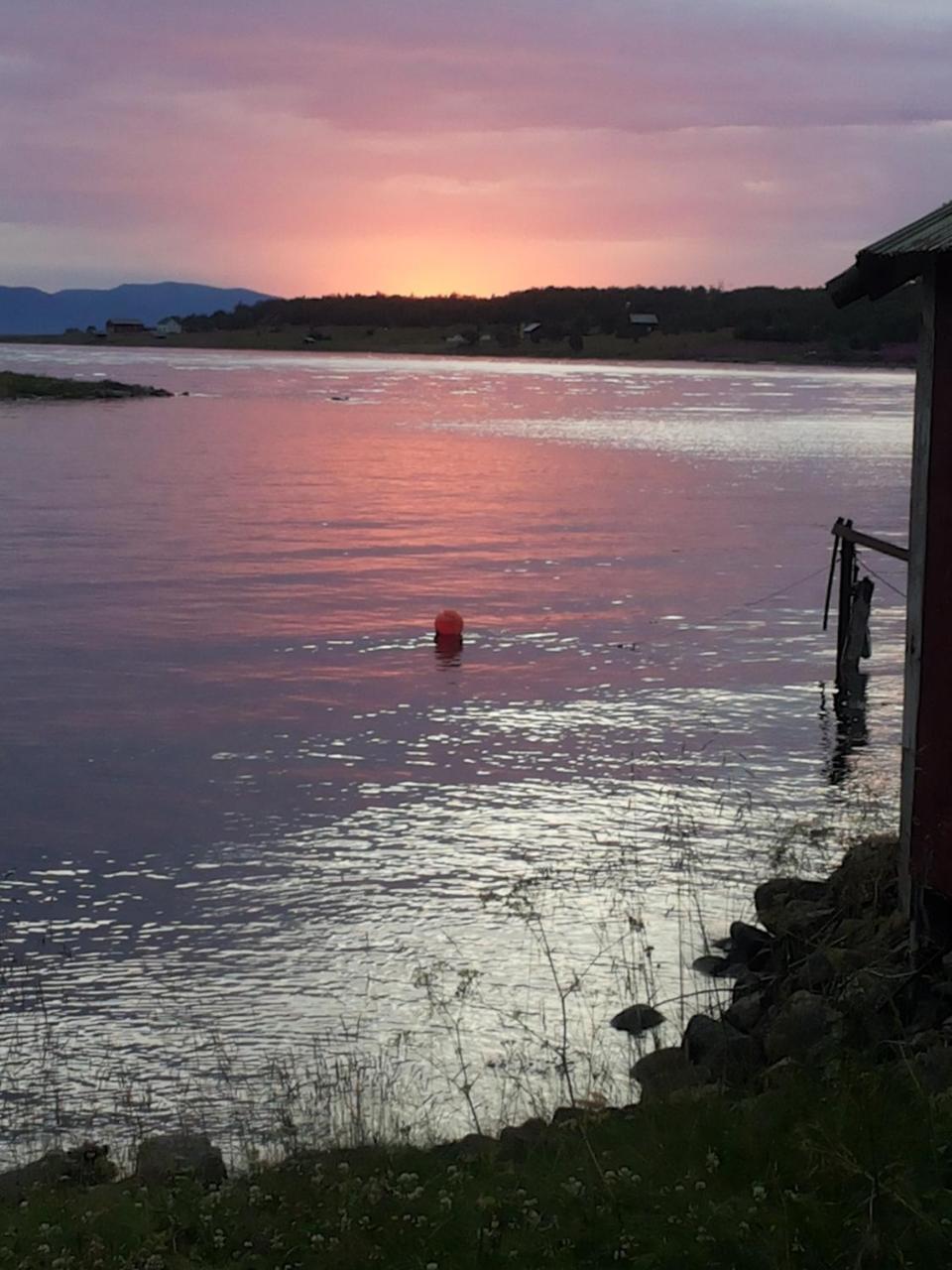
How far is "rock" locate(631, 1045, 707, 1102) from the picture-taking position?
8.19m

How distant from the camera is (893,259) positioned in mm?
8906

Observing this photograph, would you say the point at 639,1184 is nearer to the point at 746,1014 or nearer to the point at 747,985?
the point at 746,1014

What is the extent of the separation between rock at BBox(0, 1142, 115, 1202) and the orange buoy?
47.2ft

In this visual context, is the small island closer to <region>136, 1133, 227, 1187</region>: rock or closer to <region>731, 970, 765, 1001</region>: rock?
<region>731, 970, 765, 1001</region>: rock

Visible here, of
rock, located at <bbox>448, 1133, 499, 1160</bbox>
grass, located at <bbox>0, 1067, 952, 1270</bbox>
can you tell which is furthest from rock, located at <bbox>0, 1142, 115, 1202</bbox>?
rock, located at <bbox>448, 1133, 499, 1160</bbox>

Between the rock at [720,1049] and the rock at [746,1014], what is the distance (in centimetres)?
16

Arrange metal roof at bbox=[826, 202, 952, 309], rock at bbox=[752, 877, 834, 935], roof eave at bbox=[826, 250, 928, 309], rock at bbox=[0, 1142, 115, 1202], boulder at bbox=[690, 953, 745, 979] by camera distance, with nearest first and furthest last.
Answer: rock at bbox=[0, 1142, 115, 1202], metal roof at bbox=[826, 202, 952, 309], roof eave at bbox=[826, 250, 928, 309], rock at bbox=[752, 877, 834, 935], boulder at bbox=[690, 953, 745, 979]

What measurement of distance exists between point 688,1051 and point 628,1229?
2887 millimetres

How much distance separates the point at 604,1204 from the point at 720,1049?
2401 mm

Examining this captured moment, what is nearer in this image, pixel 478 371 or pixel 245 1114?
pixel 245 1114

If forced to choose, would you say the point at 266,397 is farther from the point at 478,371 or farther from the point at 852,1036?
the point at 852,1036

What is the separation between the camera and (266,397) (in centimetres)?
9594

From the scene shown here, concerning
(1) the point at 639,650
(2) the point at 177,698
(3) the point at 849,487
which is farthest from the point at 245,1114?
(3) the point at 849,487

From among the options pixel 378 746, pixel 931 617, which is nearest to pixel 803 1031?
pixel 931 617
